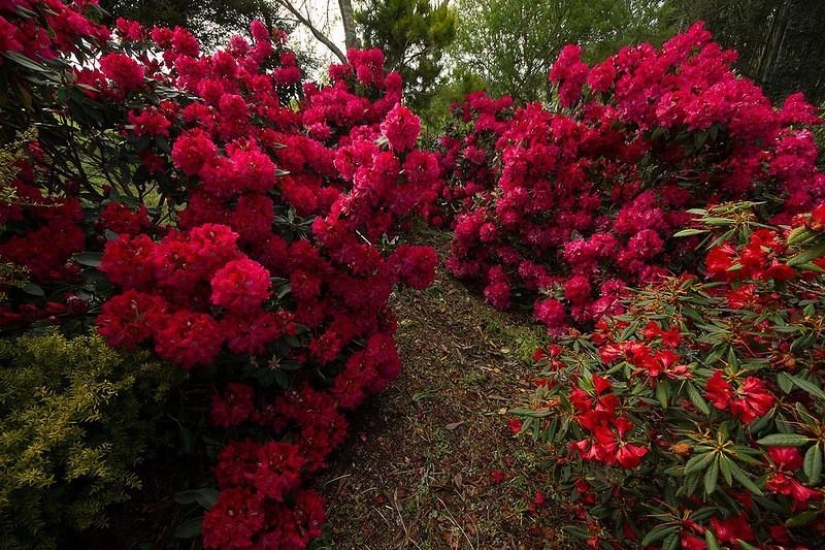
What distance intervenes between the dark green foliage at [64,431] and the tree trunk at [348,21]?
257 inches

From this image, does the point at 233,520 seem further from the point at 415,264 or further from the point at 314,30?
the point at 314,30

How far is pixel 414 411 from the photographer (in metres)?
2.00

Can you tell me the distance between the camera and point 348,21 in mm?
6367

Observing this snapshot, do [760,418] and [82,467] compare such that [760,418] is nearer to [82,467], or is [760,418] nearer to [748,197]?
[82,467]

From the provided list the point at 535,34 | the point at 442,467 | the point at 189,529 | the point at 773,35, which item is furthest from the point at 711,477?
the point at 773,35

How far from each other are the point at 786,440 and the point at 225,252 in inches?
64.8

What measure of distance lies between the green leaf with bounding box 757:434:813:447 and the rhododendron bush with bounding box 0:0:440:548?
1216 mm

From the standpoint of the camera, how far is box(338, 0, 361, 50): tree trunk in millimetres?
6285

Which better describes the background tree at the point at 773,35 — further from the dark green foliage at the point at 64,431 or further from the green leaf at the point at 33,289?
the green leaf at the point at 33,289

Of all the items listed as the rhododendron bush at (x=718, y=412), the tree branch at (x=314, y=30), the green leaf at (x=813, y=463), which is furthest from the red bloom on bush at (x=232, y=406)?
the tree branch at (x=314, y=30)

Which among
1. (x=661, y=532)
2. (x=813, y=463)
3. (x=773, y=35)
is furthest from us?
(x=773, y=35)

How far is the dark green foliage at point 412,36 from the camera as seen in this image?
6227 mm

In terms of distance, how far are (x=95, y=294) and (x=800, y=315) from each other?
7.90 ft

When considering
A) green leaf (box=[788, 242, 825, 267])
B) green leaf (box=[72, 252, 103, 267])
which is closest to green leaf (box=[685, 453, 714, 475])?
green leaf (box=[788, 242, 825, 267])
